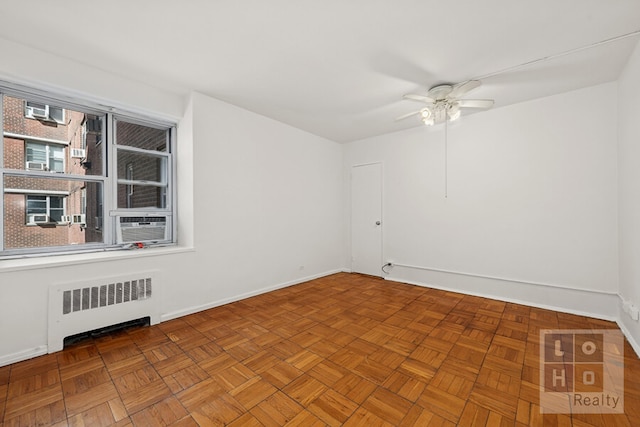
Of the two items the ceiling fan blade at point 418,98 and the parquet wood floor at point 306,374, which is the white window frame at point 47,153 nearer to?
the parquet wood floor at point 306,374

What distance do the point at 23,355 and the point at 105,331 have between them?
0.52 m

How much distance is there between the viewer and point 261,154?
366cm

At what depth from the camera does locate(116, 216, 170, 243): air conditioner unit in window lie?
9.09 ft

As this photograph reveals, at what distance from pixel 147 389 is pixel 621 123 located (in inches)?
183

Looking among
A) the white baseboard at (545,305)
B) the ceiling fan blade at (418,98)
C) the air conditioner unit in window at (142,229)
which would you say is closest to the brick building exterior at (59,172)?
the air conditioner unit in window at (142,229)

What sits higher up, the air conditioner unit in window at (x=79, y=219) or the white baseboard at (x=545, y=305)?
the air conditioner unit in window at (x=79, y=219)

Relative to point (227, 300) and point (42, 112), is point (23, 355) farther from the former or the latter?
point (42, 112)

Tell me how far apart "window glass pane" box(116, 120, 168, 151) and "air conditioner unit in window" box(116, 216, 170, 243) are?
2.73 feet

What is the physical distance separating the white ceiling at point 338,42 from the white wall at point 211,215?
0.75 ft

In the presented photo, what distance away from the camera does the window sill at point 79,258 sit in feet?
6.67

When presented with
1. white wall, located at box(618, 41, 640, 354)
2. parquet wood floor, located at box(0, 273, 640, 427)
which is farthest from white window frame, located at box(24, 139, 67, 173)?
white wall, located at box(618, 41, 640, 354)

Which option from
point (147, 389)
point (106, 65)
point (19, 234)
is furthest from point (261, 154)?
point (147, 389)

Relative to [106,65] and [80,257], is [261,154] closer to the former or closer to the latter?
[106,65]

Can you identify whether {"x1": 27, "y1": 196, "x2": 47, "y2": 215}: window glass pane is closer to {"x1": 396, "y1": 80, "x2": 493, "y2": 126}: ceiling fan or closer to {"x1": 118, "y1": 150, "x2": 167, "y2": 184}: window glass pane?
{"x1": 118, "y1": 150, "x2": 167, "y2": 184}: window glass pane
